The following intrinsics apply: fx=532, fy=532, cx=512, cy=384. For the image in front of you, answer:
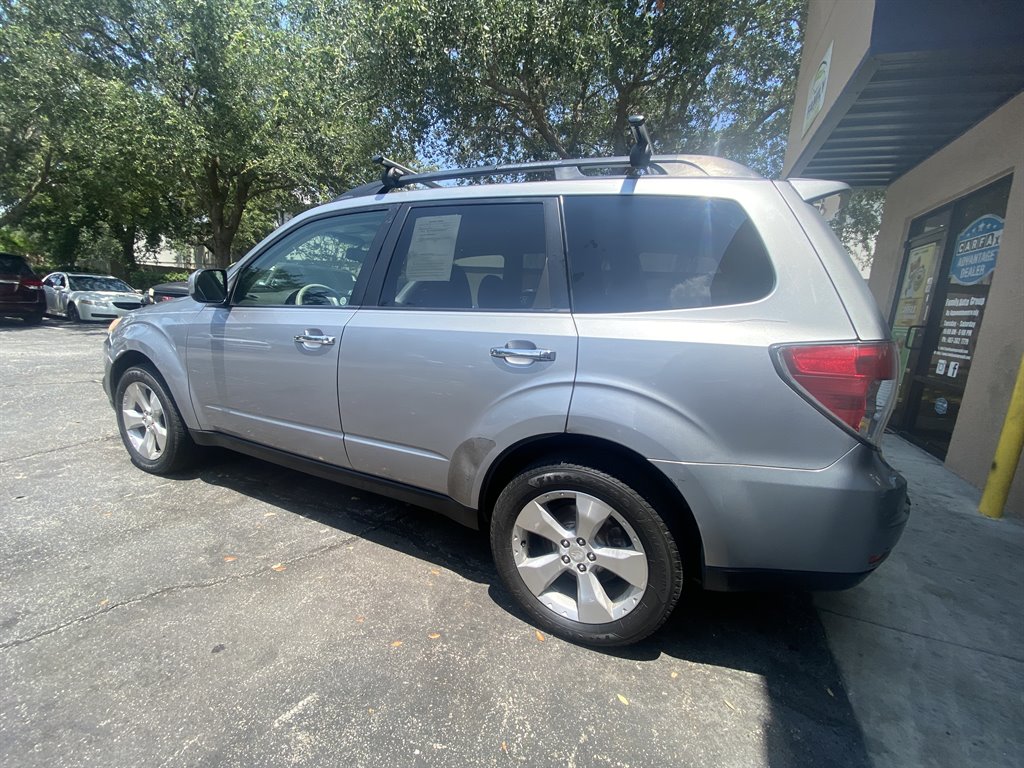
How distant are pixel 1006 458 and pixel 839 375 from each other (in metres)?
3.10

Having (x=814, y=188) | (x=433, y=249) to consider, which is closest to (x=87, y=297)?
(x=433, y=249)

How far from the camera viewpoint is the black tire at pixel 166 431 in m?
3.63

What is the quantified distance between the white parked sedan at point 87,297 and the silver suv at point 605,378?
1512 centimetres

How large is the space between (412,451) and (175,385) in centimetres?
200

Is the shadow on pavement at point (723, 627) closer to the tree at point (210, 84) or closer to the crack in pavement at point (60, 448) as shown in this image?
the crack in pavement at point (60, 448)

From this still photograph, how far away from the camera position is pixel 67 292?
14703mm

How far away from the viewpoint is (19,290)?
12.8 metres

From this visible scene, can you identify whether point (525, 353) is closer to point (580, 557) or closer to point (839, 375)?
point (580, 557)

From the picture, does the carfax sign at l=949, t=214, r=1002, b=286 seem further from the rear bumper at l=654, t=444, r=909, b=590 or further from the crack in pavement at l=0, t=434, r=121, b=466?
the crack in pavement at l=0, t=434, r=121, b=466

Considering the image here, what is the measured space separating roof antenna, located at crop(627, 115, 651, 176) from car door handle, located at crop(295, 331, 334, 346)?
5.54 ft

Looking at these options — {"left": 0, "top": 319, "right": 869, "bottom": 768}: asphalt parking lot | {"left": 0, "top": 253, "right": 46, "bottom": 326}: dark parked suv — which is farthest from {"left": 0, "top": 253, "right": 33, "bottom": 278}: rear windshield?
{"left": 0, "top": 319, "right": 869, "bottom": 768}: asphalt parking lot

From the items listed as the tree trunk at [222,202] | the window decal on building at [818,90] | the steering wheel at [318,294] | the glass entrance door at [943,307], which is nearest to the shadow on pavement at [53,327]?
the tree trunk at [222,202]

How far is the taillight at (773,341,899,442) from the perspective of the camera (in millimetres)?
1809

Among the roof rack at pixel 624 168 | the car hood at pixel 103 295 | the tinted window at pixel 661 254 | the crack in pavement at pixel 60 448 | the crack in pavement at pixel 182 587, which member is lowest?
the crack in pavement at pixel 182 587
